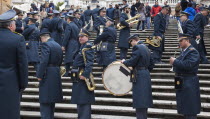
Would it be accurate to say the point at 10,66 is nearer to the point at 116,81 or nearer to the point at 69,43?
the point at 116,81

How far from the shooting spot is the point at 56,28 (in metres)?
11.1

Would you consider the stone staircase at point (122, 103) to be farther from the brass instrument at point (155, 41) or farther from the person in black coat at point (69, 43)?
the brass instrument at point (155, 41)

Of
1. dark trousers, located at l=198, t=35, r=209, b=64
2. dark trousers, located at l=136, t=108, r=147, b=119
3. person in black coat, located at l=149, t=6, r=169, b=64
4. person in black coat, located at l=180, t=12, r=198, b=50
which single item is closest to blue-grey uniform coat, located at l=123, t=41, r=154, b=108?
dark trousers, located at l=136, t=108, r=147, b=119

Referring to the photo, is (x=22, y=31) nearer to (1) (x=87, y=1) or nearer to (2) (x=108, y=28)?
(2) (x=108, y=28)

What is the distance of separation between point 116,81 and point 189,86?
5.06 ft

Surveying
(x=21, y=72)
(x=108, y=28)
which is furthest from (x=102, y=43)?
(x=21, y=72)

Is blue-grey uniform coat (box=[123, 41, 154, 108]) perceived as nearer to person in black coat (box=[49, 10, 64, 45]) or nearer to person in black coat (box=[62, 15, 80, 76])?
person in black coat (box=[62, 15, 80, 76])

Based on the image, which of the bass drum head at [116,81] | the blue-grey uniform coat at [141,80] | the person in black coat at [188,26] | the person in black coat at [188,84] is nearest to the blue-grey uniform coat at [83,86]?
the bass drum head at [116,81]

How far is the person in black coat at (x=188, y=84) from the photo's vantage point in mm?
5562

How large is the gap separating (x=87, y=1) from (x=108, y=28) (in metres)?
22.4

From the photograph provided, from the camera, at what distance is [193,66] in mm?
5543

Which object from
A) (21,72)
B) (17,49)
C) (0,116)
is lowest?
(0,116)

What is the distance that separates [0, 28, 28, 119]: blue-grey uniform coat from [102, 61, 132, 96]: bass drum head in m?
2.26

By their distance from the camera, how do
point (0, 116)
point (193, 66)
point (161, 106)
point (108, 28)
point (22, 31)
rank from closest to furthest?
point (0, 116), point (193, 66), point (161, 106), point (108, 28), point (22, 31)
